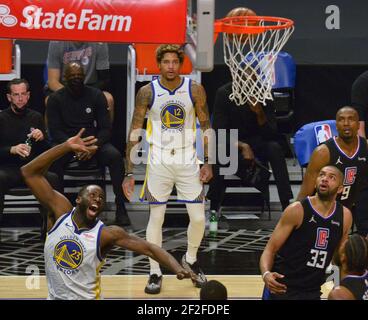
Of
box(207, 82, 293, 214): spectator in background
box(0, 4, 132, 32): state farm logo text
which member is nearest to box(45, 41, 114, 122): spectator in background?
box(207, 82, 293, 214): spectator in background

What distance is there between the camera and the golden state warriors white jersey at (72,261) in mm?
6777

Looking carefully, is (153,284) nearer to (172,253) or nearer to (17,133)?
(172,253)

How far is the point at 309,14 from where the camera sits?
12531 millimetres

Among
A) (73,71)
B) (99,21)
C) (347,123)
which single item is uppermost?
(99,21)

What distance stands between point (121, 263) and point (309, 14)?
15.1 ft

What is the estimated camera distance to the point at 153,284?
27.2 feet

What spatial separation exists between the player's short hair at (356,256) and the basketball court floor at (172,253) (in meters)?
2.00

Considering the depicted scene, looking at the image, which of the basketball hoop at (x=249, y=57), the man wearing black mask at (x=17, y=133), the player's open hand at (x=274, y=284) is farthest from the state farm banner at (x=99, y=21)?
the man wearing black mask at (x=17, y=133)

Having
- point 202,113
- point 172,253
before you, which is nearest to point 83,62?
point 172,253

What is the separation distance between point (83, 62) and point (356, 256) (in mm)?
5347

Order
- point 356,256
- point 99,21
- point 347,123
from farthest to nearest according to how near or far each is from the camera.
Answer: point 347,123
point 99,21
point 356,256

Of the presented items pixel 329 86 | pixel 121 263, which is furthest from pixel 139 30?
pixel 329 86

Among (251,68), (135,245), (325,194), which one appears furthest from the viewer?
(251,68)
